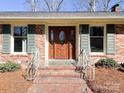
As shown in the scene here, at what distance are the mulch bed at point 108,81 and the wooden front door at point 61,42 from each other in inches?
118

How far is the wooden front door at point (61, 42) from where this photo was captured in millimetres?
17984

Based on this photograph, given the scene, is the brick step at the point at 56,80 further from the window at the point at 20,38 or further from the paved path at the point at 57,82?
the window at the point at 20,38

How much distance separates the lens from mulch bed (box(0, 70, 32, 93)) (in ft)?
39.3

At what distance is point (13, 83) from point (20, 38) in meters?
4.84

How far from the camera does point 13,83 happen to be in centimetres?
1293

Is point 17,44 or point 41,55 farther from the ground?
point 17,44

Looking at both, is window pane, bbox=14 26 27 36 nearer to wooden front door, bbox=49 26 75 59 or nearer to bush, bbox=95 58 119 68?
wooden front door, bbox=49 26 75 59

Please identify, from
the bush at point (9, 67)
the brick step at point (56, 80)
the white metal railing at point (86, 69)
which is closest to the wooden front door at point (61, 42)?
the white metal railing at point (86, 69)

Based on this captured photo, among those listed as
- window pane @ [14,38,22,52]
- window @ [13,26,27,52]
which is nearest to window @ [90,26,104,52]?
window @ [13,26,27,52]

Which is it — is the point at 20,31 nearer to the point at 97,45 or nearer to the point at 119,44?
the point at 97,45

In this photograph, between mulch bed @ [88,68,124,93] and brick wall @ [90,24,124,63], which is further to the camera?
brick wall @ [90,24,124,63]

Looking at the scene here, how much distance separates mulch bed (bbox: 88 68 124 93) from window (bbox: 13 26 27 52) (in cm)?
470

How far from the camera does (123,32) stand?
16.8 metres

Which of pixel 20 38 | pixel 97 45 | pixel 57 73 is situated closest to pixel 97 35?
pixel 97 45
